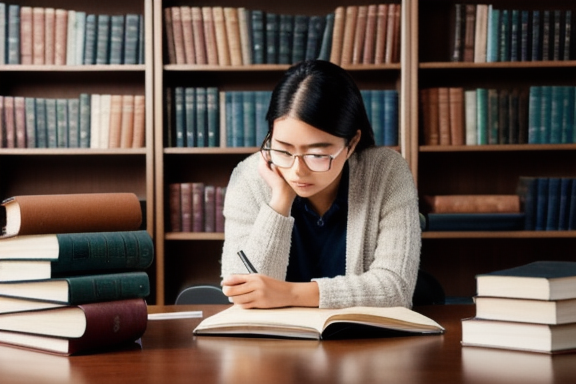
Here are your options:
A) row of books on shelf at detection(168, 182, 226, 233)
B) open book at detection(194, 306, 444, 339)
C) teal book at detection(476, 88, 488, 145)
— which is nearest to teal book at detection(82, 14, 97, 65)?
row of books on shelf at detection(168, 182, 226, 233)

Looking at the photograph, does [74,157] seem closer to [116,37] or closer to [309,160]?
[116,37]

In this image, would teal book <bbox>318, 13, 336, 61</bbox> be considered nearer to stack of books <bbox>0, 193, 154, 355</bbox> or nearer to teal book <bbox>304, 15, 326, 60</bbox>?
teal book <bbox>304, 15, 326, 60</bbox>

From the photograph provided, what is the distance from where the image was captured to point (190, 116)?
10.6 feet

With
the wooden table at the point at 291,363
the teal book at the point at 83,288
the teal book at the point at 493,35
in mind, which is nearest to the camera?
the wooden table at the point at 291,363

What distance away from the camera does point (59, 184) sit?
3512 millimetres

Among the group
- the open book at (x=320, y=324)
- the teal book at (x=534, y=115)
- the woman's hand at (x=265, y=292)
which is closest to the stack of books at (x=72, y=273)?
the open book at (x=320, y=324)

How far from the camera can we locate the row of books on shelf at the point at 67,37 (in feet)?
10.5

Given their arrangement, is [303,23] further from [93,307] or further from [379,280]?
[93,307]

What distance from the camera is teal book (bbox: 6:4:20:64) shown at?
126 inches

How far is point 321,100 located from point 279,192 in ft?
0.82

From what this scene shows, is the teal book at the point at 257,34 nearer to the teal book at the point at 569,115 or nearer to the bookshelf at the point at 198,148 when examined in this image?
the bookshelf at the point at 198,148

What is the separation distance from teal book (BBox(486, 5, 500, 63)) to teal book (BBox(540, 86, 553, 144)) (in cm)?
24

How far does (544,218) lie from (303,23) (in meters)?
1.27

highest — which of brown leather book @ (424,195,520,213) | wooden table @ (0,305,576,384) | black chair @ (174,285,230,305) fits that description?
brown leather book @ (424,195,520,213)
